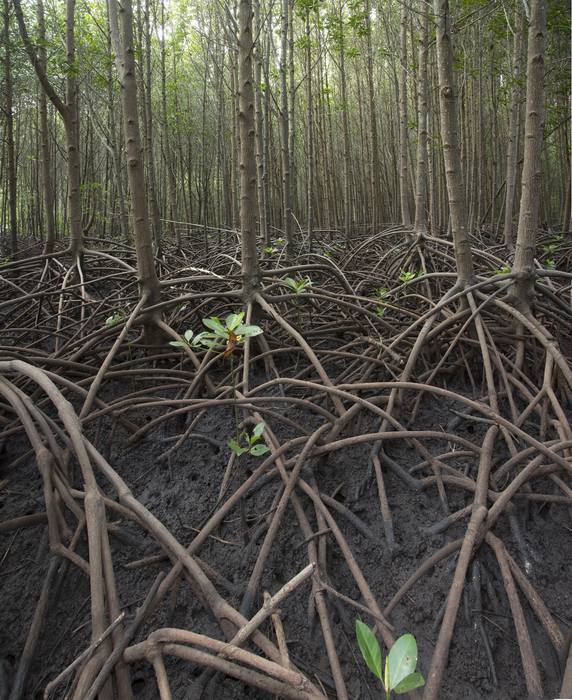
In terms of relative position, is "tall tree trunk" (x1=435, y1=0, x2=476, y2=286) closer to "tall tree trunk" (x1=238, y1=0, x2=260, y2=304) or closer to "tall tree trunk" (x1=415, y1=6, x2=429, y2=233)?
"tall tree trunk" (x1=238, y1=0, x2=260, y2=304)

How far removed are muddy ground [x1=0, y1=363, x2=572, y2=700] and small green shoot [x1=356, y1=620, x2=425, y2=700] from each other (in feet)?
1.04

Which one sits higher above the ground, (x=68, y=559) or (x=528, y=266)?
(x=528, y=266)

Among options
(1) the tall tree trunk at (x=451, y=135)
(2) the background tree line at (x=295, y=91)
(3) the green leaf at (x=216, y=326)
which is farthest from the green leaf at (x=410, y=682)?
(2) the background tree line at (x=295, y=91)

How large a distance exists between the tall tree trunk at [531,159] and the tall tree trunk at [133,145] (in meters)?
1.91

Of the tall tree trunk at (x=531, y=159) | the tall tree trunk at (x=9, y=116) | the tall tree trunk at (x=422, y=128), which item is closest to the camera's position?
the tall tree trunk at (x=531, y=159)

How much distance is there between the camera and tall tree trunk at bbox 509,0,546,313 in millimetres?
1893

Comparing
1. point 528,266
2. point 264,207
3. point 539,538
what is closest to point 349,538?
point 539,538

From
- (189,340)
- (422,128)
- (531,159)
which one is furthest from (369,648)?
(422,128)

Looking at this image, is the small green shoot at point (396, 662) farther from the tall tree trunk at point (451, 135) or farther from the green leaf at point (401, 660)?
the tall tree trunk at point (451, 135)

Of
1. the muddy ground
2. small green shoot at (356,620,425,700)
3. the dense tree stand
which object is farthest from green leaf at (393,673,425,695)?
the muddy ground

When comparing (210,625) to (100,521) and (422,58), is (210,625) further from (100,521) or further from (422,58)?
(422,58)

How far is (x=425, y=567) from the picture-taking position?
1.10m

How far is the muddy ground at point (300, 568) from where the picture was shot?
932 millimetres

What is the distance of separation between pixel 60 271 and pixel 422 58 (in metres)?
3.73
